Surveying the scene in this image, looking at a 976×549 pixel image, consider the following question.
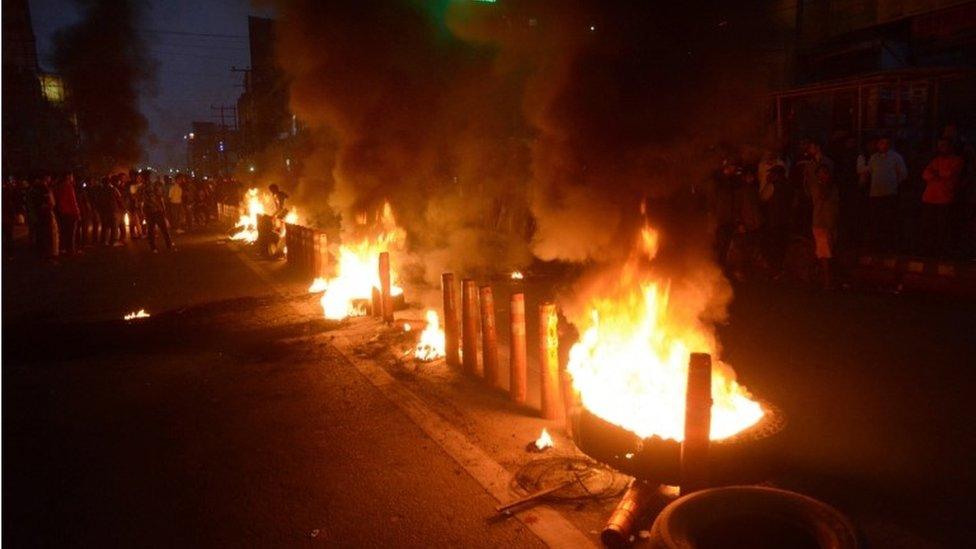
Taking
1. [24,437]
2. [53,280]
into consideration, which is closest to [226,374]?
[24,437]

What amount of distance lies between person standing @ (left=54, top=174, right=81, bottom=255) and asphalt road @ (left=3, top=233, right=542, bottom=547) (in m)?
8.00

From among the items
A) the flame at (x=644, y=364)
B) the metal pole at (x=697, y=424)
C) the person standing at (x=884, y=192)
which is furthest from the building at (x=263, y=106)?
the metal pole at (x=697, y=424)

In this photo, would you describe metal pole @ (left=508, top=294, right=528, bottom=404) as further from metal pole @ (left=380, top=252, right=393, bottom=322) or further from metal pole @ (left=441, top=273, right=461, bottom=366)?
metal pole @ (left=380, top=252, right=393, bottom=322)

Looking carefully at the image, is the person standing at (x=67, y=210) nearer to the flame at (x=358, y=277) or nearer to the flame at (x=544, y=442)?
the flame at (x=358, y=277)

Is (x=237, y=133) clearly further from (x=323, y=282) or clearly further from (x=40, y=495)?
(x=40, y=495)

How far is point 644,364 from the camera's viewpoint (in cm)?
453

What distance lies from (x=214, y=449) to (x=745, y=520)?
3.70 meters

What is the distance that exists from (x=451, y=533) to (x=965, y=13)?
16.3 meters

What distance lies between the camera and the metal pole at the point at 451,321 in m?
6.63

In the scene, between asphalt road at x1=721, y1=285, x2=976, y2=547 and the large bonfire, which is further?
the large bonfire

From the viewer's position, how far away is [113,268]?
47.4 ft

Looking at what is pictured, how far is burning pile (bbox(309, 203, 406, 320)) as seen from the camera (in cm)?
928

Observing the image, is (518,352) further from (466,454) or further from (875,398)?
(875,398)

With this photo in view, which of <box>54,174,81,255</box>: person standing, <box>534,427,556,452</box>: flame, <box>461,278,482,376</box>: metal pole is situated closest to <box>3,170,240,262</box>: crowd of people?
<box>54,174,81,255</box>: person standing
